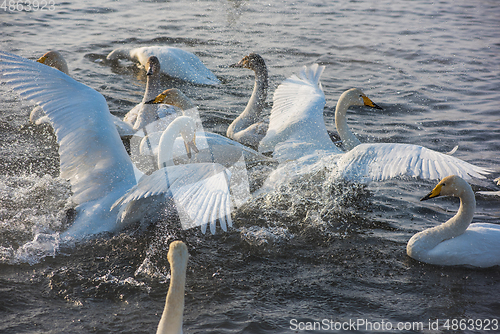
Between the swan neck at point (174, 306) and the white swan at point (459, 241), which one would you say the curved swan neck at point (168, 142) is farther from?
the white swan at point (459, 241)

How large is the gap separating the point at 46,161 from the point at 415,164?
15.2 ft

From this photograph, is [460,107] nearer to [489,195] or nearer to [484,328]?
[489,195]

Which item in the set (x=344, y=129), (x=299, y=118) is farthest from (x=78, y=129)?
(x=344, y=129)

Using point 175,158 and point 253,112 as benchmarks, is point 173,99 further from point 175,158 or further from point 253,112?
point 253,112

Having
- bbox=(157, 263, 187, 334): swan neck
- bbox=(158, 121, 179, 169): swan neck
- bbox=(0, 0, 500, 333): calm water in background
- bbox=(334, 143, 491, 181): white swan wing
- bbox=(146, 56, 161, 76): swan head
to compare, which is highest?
bbox=(146, 56, 161, 76): swan head

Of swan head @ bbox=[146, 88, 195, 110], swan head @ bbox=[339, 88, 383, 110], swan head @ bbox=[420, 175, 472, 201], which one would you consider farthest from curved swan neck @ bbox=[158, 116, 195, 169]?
swan head @ bbox=[339, 88, 383, 110]

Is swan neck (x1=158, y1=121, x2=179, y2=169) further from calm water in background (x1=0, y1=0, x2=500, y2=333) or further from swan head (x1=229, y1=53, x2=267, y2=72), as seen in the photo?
swan head (x1=229, y1=53, x2=267, y2=72)

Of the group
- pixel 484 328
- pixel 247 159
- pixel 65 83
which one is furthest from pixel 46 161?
pixel 484 328

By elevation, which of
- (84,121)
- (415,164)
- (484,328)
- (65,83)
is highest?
(65,83)

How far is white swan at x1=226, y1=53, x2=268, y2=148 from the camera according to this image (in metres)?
6.92

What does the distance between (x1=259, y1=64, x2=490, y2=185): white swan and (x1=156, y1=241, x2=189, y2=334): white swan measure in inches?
96.9

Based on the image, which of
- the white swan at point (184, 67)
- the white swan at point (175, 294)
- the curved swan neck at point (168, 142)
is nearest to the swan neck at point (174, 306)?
the white swan at point (175, 294)

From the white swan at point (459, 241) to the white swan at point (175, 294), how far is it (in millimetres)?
2655

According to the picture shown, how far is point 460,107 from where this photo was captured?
8906 millimetres
